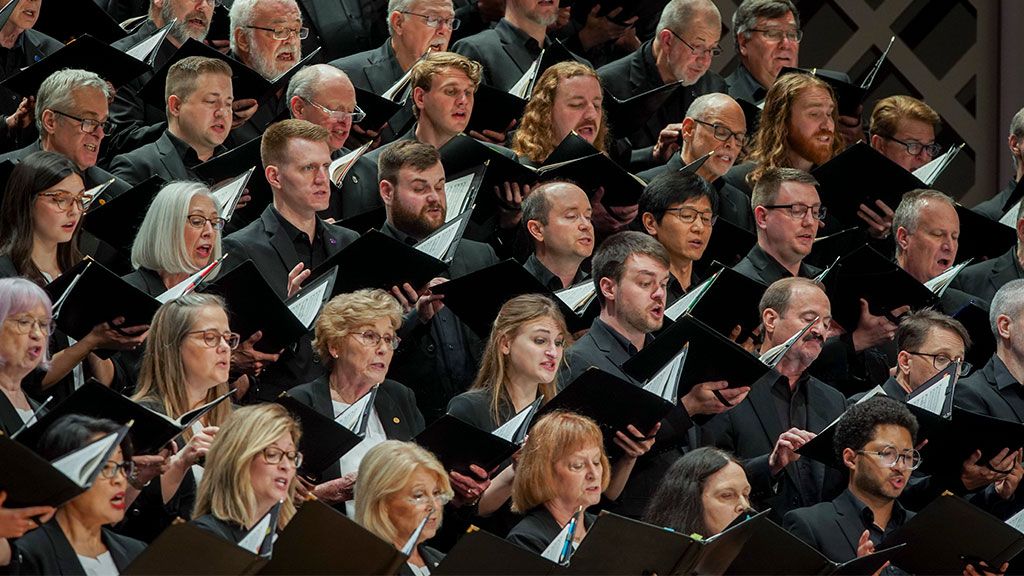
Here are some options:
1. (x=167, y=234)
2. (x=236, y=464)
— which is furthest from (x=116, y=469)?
(x=167, y=234)

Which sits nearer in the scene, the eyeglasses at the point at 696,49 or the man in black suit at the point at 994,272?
the man in black suit at the point at 994,272

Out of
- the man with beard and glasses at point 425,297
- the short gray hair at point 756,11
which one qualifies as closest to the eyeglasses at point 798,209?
the man with beard and glasses at point 425,297

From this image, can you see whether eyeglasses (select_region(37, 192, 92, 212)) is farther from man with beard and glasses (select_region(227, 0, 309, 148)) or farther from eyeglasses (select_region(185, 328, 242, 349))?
man with beard and glasses (select_region(227, 0, 309, 148))

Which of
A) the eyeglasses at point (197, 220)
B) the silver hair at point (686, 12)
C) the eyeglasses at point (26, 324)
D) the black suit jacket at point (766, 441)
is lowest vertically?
the black suit jacket at point (766, 441)

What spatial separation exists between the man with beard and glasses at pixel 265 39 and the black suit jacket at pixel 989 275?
2368 mm

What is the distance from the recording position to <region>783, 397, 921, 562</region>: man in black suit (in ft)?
15.3

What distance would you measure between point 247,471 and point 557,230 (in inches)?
69.5

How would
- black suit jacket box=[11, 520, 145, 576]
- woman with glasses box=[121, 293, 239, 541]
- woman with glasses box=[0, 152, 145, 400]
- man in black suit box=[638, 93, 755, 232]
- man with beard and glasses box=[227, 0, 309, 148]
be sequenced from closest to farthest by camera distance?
black suit jacket box=[11, 520, 145, 576] → woman with glasses box=[121, 293, 239, 541] → woman with glasses box=[0, 152, 145, 400] → man with beard and glasses box=[227, 0, 309, 148] → man in black suit box=[638, 93, 755, 232]

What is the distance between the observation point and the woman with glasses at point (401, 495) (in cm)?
403

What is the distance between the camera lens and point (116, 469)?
3.68 m

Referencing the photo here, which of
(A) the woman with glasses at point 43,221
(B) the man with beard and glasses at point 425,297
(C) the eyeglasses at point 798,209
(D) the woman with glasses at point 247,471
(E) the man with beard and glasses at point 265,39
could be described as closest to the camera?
(D) the woman with glasses at point 247,471

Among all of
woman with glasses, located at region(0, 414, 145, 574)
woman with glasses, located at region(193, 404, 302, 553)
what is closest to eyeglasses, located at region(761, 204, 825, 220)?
woman with glasses, located at region(193, 404, 302, 553)

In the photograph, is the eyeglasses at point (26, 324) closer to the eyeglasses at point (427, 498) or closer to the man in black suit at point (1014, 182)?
the eyeglasses at point (427, 498)

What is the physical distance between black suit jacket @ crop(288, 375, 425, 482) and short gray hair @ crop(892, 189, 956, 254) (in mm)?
2119
